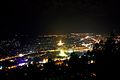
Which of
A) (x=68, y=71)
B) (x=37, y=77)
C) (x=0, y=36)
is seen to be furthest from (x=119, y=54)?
(x=0, y=36)

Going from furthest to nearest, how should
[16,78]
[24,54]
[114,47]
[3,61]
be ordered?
[24,54], [3,61], [16,78], [114,47]

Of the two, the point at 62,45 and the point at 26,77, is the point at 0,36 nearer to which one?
the point at 62,45

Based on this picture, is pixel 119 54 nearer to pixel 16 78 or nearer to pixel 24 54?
pixel 16 78

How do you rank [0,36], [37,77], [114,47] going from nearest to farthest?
1. [114,47]
2. [37,77]
3. [0,36]

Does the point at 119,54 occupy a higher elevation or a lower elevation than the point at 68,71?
higher

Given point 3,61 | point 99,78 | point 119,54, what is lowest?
point 3,61

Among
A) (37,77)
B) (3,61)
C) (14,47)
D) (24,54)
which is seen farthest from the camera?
(14,47)

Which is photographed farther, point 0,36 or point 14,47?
point 0,36

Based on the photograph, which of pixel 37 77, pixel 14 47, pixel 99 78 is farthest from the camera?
pixel 14 47

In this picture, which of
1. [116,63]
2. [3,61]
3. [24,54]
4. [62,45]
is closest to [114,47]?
[116,63]
